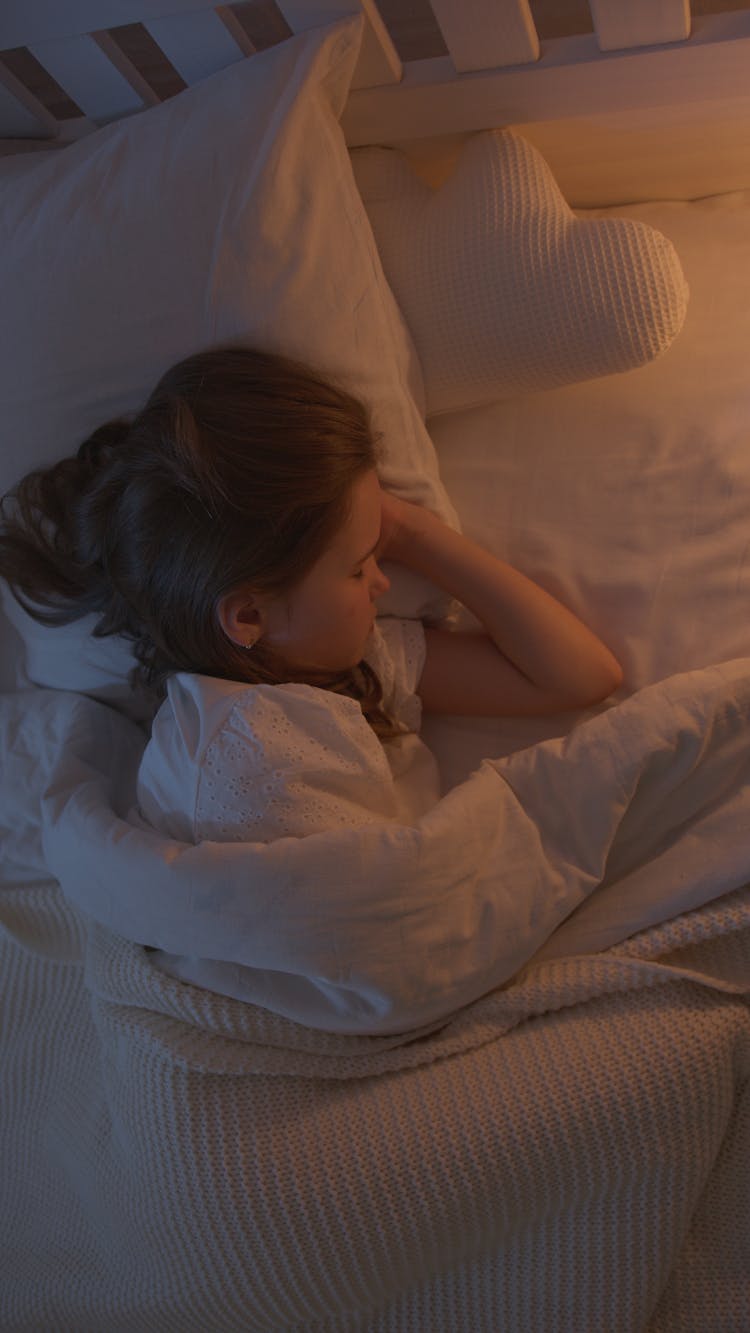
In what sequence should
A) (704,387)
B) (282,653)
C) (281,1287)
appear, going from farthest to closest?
(704,387) < (282,653) < (281,1287)

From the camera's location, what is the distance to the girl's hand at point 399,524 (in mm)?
1104

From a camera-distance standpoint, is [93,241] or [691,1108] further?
[93,241]

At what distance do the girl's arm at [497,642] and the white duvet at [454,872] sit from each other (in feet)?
0.29

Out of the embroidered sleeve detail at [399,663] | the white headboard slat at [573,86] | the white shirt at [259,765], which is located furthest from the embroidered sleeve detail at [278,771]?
the white headboard slat at [573,86]

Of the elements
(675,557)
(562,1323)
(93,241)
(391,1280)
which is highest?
(93,241)

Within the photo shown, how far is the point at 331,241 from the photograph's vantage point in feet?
3.54

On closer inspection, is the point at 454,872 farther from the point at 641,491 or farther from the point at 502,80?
the point at 502,80

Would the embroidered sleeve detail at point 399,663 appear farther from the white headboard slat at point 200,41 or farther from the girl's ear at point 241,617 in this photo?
the white headboard slat at point 200,41

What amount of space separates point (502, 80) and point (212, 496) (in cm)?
54

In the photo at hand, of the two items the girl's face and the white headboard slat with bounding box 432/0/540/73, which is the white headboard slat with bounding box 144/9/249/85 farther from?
the girl's face

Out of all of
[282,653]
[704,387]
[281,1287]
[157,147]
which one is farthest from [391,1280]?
[157,147]

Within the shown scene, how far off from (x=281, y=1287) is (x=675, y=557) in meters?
0.75

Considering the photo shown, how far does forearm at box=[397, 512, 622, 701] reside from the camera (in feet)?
3.58

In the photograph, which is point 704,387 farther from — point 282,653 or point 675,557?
point 282,653
